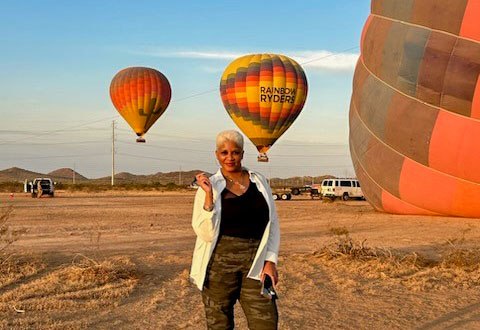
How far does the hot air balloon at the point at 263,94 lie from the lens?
1160 inches

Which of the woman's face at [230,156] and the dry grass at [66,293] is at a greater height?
the woman's face at [230,156]

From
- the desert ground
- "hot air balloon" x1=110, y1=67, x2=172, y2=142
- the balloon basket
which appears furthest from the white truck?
the desert ground

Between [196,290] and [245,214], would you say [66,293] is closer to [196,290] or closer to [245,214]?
[196,290]

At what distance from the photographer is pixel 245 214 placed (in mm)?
3664

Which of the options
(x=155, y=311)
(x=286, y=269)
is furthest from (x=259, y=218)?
(x=286, y=269)

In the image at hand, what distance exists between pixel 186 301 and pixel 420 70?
1156cm

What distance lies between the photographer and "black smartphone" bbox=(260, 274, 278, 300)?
3664mm

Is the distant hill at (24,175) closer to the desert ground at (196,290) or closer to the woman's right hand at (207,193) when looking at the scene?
the desert ground at (196,290)

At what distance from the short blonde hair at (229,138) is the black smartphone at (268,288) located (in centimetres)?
86

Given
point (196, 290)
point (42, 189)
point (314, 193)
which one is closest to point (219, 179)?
point (196, 290)

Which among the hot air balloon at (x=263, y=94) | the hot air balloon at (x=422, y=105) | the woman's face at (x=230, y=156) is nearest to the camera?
the woman's face at (x=230, y=156)

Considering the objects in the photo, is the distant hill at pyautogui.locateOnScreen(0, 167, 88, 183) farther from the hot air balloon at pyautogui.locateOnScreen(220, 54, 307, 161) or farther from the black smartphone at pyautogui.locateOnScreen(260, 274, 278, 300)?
the black smartphone at pyautogui.locateOnScreen(260, 274, 278, 300)

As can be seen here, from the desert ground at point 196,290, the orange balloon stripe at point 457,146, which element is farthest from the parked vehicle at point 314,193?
the desert ground at point 196,290

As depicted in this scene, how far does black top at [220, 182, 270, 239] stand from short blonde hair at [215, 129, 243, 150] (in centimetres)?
29
